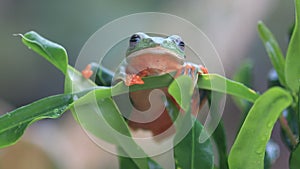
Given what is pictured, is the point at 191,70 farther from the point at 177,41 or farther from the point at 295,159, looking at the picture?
the point at 295,159

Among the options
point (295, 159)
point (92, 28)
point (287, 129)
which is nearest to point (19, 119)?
point (295, 159)

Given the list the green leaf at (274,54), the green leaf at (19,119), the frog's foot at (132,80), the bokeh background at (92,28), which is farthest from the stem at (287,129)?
the bokeh background at (92,28)

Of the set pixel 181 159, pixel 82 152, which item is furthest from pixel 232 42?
pixel 181 159

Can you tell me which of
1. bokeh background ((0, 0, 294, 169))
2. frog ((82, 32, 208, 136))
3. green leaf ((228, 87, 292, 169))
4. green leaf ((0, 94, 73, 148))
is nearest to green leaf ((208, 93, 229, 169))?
frog ((82, 32, 208, 136))

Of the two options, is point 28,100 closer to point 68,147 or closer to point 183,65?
point 68,147

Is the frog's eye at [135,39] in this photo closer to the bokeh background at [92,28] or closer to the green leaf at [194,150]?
the green leaf at [194,150]
